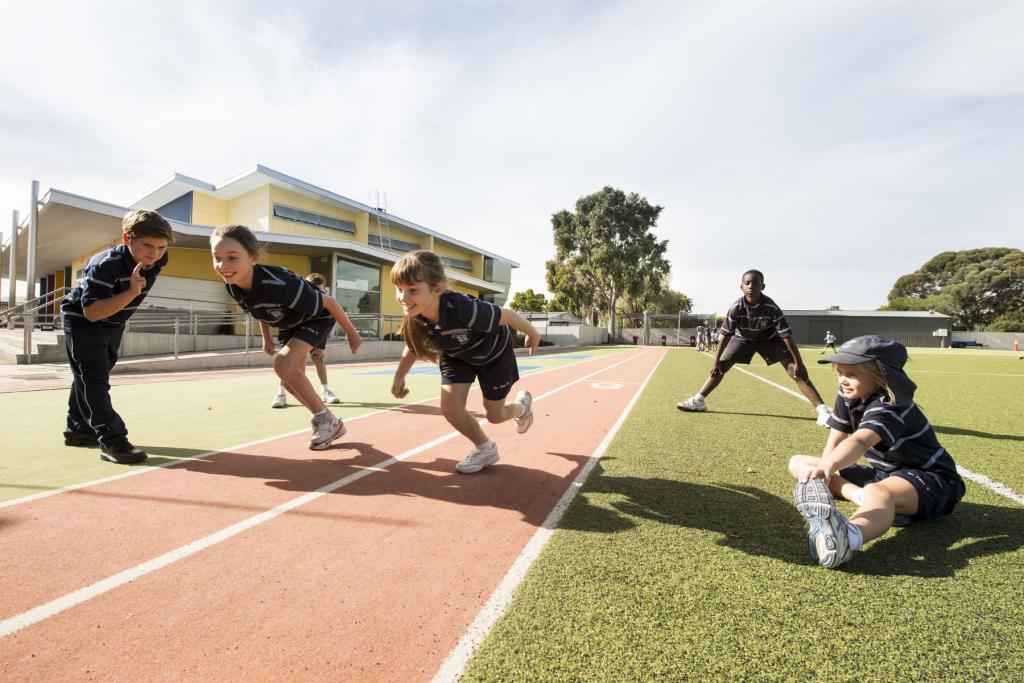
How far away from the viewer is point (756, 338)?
6449 mm

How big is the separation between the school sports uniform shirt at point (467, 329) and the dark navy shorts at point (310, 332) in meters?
1.39

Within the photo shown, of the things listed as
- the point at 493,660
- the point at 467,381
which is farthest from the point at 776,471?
the point at 493,660

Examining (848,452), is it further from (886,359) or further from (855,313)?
(855,313)

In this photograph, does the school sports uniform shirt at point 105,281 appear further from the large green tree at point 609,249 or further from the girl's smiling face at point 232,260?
the large green tree at point 609,249

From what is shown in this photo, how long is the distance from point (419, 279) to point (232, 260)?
1.60m

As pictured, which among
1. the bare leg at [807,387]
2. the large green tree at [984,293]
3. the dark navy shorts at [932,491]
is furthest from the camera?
the large green tree at [984,293]

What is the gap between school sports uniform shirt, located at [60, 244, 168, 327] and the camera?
12.2 ft

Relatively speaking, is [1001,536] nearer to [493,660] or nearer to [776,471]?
[776,471]

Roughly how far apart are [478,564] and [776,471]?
277 cm

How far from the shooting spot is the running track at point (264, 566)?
5.31 feet

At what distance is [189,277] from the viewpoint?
2156cm

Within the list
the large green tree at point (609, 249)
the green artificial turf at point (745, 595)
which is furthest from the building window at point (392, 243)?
the green artificial turf at point (745, 595)

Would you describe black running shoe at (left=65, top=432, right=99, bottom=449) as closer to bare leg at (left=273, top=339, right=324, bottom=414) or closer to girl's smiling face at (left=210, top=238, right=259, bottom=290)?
bare leg at (left=273, top=339, right=324, bottom=414)

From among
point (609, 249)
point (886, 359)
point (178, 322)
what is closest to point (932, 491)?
point (886, 359)
